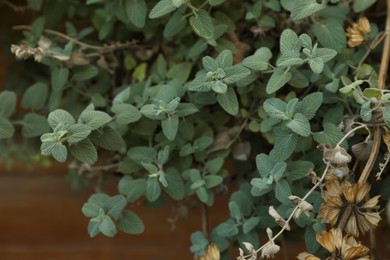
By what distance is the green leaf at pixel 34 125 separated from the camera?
1.08 metres

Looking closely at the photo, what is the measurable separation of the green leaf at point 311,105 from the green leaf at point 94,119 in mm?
253

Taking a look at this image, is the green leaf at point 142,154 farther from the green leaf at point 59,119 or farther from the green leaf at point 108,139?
the green leaf at point 59,119

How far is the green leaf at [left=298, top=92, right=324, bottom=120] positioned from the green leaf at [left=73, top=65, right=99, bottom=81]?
14.6 inches

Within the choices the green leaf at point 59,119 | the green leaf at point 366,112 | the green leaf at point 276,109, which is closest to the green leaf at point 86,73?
the green leaf at point 59,119

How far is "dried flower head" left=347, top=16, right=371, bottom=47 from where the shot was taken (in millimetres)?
981

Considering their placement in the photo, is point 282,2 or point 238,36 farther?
point 238,36

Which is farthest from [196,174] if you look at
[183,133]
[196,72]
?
[196,72]

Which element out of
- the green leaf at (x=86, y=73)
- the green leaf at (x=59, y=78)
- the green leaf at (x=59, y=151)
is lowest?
the green leaf at (x=86, y=73)

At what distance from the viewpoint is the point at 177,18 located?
1.01 meters

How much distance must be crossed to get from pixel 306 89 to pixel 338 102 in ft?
0.26

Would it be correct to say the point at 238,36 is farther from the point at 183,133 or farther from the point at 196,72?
the point at 183,133

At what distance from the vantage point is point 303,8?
0.93 metres

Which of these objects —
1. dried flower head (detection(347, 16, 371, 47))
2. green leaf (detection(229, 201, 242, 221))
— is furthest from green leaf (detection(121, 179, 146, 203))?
dried flower head (detection(347, 16, 371, 47))

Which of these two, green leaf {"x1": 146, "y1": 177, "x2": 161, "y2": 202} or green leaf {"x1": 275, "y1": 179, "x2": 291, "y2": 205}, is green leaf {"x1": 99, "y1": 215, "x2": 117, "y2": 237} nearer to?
green leaf {"x1": 146, "y1": 177, "x2": 161, "y2": 202}
